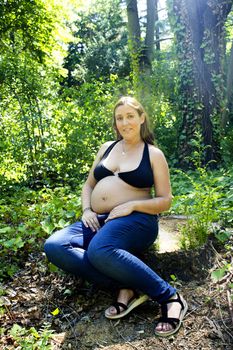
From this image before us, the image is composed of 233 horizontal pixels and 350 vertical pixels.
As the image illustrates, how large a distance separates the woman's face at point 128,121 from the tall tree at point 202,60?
348 cm

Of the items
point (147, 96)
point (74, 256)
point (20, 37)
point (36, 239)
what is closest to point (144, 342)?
point (74, 256)

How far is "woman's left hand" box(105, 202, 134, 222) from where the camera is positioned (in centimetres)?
246

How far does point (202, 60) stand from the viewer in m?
6.13

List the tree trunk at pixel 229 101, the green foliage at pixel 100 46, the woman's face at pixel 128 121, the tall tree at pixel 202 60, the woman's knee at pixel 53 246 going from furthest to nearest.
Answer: the green foliage at pixel 100 46
the tree trunk at pixel 229 101
the tall tree at pixel 202 60
the woman's face at pixel 128 121
the woman's knee at pixel 53 246

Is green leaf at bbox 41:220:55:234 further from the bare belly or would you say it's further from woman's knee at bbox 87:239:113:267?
woman's knee at bbox 87:239:113:267

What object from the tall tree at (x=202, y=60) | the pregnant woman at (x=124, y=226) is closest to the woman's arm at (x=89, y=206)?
the pregnant woman at (x=124, y=226)

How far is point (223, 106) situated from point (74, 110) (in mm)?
2592

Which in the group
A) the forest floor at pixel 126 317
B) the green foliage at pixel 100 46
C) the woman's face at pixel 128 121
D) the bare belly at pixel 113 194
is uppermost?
the green foliage at pixel 100 46

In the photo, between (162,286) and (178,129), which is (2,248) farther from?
(178,129)

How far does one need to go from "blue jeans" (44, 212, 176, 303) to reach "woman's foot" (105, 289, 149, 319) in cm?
5

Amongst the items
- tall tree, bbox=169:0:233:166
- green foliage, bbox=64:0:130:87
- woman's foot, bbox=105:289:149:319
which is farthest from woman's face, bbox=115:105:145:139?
green foliage, bbox=64:0:130:87

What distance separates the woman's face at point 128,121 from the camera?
8.77ft

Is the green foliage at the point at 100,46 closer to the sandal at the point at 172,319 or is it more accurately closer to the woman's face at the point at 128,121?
the woman's face at the point at 128,121

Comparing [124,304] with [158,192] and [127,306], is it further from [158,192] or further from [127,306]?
[158,192]
